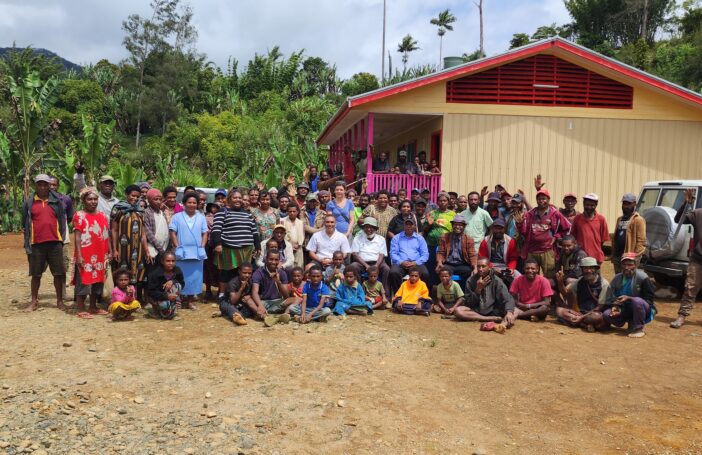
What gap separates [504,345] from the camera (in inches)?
279

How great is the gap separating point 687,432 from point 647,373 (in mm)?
1512

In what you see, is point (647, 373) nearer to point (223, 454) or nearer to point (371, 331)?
point (371, 331)

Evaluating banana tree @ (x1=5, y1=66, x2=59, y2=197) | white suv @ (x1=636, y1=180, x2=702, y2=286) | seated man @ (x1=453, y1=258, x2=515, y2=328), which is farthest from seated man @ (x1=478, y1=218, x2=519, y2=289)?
banana tree @ (x1=5, y1=66, x2=59, y2=197)

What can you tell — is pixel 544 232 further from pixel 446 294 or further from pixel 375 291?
pixel 375 291

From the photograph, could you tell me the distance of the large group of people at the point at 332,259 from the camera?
26.0 ft

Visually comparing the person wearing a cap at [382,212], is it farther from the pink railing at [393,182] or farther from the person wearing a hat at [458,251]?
the pink railing at [393,182]

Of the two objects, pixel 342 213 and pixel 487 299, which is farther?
pixel 342 213

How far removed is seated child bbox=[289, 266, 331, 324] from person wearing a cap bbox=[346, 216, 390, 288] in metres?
1.13

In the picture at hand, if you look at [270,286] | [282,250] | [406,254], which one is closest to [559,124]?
[406,254]

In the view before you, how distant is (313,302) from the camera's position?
8109mm

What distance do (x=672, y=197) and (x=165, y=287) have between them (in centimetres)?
786

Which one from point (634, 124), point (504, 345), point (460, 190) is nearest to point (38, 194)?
point (504, 345)

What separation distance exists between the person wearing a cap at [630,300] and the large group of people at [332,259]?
0.05 ft

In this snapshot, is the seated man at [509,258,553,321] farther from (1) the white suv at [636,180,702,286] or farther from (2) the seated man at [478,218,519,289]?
(1) the white suv at [636,180,702,286]
